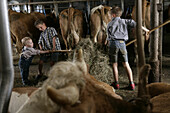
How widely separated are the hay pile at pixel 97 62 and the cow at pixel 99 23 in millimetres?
595

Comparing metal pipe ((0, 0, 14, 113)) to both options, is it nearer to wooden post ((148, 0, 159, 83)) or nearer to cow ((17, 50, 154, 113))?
cow ((17, 50, 154, 113))

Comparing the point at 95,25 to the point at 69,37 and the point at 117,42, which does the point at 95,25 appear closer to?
the point at 69,37

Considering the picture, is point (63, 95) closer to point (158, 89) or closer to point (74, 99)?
point (74, 99)

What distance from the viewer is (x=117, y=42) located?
384cm

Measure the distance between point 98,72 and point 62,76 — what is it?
3723 millimetres

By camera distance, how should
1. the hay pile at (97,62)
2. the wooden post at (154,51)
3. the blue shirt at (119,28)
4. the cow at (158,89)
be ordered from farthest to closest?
the hay pile at (97,62)
the blue shirt at (119,28)
the wooden post at (154,51)
the cow at (158,89)

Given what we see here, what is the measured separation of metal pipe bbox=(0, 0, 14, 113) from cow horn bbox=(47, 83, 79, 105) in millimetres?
496

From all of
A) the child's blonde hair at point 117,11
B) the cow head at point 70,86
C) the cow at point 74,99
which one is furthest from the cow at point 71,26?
the cow at point 74,99

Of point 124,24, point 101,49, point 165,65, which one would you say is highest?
point 124,24

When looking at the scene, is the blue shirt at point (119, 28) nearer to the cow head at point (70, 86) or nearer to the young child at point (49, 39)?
the young child at point (49, 39)

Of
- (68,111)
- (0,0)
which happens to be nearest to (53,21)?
(0,0)

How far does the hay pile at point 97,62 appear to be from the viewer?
4.54 metres

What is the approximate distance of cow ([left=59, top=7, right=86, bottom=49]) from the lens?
552cm

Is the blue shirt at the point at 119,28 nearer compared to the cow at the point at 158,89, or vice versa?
the cow at the point at 158,89
